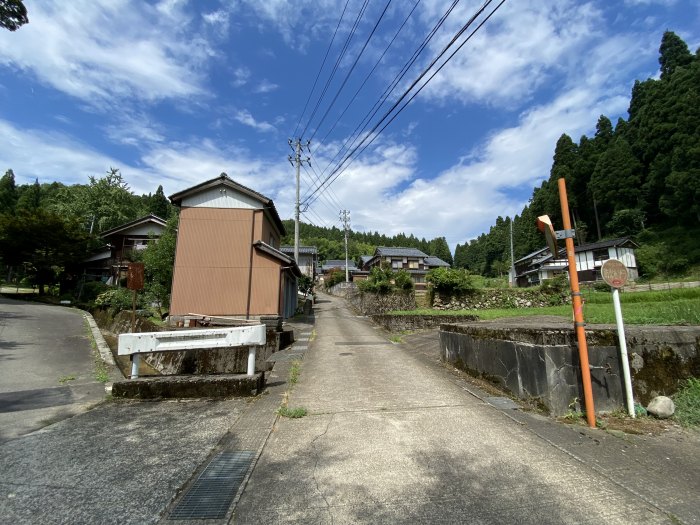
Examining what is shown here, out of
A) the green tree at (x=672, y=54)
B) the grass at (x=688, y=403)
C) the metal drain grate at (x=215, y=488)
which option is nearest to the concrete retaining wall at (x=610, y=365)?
the grass at (x=688, y=403)

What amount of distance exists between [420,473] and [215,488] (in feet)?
5.34

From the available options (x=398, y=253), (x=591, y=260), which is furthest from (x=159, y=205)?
(x=591, y=260)

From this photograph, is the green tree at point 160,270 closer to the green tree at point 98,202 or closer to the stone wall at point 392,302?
the stone wall at point 392,302

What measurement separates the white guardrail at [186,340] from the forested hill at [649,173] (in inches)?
1455

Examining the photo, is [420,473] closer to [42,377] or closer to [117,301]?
[42,377]

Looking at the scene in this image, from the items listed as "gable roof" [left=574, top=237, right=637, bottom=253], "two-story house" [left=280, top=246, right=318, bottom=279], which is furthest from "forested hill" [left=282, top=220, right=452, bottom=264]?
"gable roof" [left=574, top=237, right=637, bottom=253]

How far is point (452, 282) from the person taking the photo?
62.6 ft

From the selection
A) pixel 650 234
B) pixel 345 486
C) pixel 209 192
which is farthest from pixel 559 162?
pixel 345 486

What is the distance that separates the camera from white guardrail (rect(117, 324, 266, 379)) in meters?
4.90

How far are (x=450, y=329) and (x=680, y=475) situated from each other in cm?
476

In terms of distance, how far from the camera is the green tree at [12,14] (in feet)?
30.0

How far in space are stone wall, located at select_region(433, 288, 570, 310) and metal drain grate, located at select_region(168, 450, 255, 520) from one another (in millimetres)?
17358

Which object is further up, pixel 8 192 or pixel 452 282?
pixel 8 192

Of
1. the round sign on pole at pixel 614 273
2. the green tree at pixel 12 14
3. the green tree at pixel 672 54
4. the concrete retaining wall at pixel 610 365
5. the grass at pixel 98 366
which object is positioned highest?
the green tree at pixel 672 54
